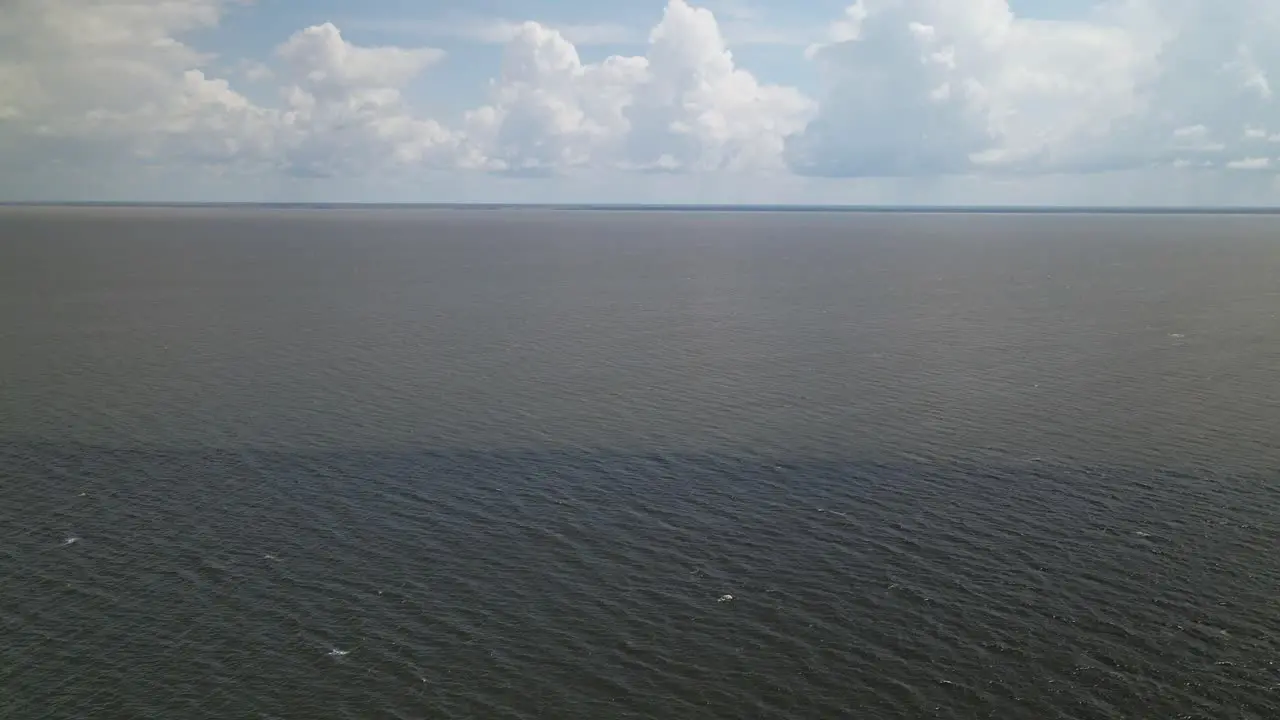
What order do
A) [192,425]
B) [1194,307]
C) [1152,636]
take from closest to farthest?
1. [1152,636]
2. [192,425]
3. [1194,307]

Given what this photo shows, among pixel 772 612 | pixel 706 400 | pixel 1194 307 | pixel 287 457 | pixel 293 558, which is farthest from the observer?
pixel 1194 307

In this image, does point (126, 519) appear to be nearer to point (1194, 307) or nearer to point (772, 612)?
point (772, 612)

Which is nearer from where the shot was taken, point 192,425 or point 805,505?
point 805,505

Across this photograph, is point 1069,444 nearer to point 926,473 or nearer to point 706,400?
point 926,473

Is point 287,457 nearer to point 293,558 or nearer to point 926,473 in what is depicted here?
point 293,558

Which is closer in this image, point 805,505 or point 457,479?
point 805,505

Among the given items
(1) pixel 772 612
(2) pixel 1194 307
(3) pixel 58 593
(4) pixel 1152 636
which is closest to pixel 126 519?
(3) pixel 58 593

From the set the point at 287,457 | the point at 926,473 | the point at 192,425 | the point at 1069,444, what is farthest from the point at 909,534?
the point at 192,425

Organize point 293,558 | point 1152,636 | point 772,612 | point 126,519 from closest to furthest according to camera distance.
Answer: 1. point 1152,636
2. point 772,612
3. point 293,558
4. point 126,519

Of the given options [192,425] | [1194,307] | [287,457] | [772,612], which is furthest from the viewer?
[1194,307]
